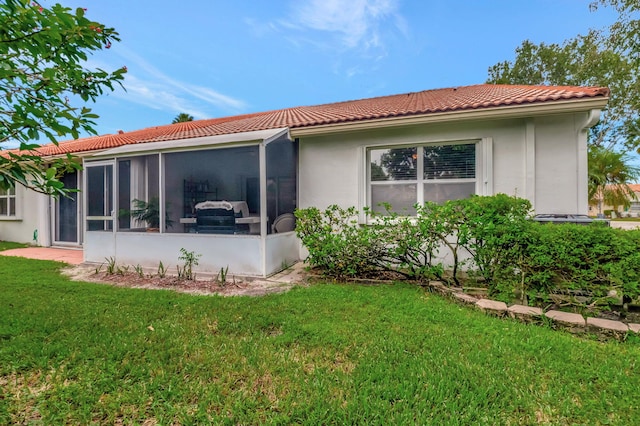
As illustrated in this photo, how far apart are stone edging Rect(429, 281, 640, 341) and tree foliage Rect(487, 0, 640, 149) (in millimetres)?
27589

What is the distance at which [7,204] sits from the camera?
1497 cm

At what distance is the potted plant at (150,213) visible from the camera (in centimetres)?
886

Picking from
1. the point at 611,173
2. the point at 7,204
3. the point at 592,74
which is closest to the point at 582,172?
the point at 7,204

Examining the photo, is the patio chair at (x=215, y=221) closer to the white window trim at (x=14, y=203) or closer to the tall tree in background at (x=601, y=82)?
the white window trim at (x=14, y=203)

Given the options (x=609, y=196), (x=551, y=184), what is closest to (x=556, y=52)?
(x=609, y=196)

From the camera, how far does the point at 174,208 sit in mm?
8789

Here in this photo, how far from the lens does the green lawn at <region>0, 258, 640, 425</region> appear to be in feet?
9.14

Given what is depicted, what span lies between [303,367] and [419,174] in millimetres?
6393

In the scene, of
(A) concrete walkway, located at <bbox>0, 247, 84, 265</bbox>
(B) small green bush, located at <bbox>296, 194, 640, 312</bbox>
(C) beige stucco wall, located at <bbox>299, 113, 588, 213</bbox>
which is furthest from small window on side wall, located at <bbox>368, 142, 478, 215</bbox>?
(A) concrete walkway, located at <bbox>0, 247, 84, 265</bbox>

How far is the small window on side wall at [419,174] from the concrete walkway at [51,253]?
32.4ft

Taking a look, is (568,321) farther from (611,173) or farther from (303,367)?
(611,173)

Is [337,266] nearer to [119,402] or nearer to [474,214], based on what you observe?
[474,214]

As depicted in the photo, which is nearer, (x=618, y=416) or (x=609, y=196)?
(x=618, y=416)

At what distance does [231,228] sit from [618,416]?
7.60 meters
